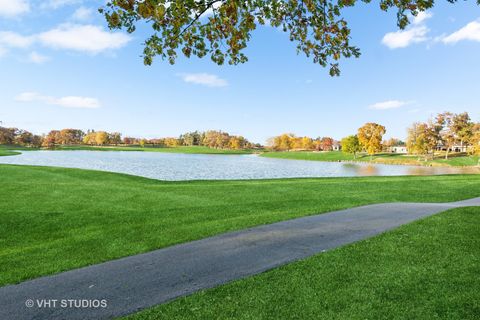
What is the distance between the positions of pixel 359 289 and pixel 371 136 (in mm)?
93399

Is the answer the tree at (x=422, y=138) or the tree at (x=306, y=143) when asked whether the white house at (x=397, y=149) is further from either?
the tree at (x=422, y=138)

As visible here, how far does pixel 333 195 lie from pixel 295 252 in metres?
11.2

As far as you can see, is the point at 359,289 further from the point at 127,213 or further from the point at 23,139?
the point at 23,139

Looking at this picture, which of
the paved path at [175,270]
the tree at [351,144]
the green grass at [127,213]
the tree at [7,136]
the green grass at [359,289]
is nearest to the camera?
the green grass at [359,289]

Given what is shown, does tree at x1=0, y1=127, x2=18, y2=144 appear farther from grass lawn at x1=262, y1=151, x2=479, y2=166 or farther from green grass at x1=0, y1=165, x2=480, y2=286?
green grass at x1=0, y1=165, x2=480, y2=286

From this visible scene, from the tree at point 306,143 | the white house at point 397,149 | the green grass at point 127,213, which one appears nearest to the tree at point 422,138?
the white house at point 397,149

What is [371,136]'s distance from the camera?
91625mm

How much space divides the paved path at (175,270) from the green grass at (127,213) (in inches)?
26.2

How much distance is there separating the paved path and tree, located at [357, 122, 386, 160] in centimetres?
8424

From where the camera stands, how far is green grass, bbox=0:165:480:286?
26.6 feet

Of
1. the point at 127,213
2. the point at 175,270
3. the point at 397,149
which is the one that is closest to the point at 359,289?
the point at 175,270

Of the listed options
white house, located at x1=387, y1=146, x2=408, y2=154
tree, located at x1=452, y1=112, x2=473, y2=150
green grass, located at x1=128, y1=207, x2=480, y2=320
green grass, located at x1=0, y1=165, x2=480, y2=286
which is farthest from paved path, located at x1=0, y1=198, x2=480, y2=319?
white house, located at x1=387, y1=146, x2=408, y2=154

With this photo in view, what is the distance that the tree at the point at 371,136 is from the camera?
291 ft

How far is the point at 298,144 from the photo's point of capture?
7392 inches
